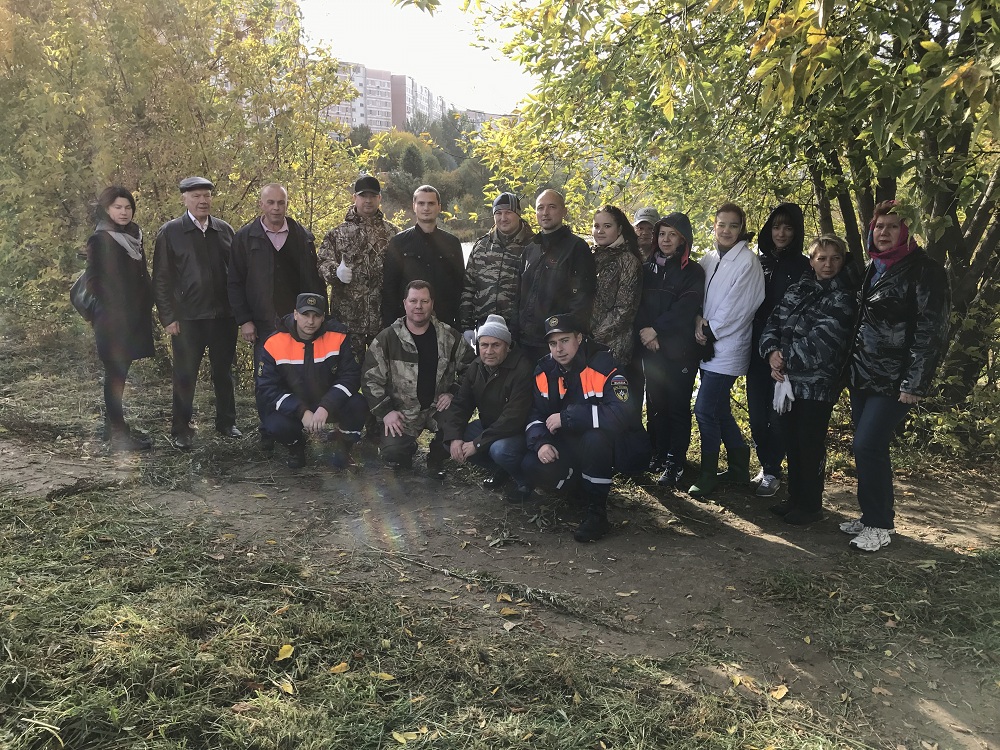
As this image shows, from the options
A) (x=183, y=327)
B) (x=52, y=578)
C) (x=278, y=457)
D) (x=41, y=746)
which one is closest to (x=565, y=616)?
(x=41, y=746)

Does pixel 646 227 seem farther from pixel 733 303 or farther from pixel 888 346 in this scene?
pixel 888 346

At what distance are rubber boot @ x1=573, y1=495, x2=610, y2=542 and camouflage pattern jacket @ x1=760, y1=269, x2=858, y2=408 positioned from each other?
4.37 feet

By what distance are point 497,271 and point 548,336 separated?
904 mm

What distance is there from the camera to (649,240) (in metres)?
4.95

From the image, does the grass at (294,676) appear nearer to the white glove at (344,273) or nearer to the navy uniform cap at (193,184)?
the white glove at (344,273)

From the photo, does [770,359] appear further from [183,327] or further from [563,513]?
[183,327]

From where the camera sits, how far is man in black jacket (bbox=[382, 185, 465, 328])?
191 inches

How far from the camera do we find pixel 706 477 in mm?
4633

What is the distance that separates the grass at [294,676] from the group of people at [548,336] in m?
1.40

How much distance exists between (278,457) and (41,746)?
3.09 metres

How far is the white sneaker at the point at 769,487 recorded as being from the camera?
183 inches

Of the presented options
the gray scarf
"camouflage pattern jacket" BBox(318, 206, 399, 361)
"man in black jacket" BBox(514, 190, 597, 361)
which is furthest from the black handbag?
"man in black jacket" BBox(514, 190, 597, 361)

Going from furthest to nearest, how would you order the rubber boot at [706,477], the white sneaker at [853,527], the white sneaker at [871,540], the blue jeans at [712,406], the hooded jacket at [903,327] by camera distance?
the rubber boot at [706,477] < the blue jeans at [712,406] < the white sneaker at [853,527] < the white sneaker at [871,540] < the hooded jacket at [903,327]

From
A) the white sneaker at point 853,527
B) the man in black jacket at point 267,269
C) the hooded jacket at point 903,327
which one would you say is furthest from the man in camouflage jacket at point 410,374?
the white sneaker at point 853,527
